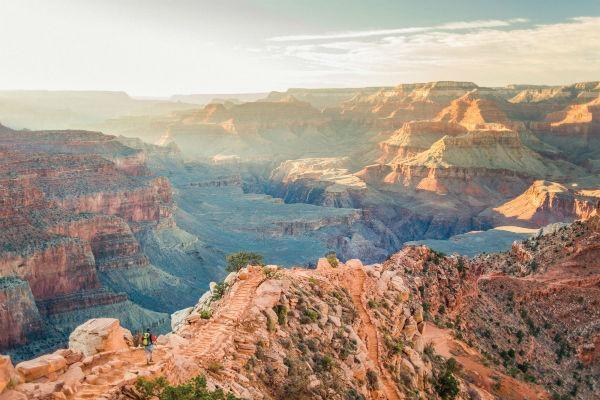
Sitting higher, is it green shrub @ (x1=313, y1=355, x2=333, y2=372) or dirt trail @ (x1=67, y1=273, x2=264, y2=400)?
dirt trail @ (x1=67, y1=273, x2=264, y2=400)

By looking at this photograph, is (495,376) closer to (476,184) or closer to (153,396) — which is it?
(153,396)

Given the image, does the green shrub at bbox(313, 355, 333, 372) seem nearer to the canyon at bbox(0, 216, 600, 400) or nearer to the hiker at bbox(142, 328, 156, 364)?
the canyon at bbox(0, 216, 600, 400)

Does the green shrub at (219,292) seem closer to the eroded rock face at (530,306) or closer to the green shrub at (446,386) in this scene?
the green shrub at (446,386)

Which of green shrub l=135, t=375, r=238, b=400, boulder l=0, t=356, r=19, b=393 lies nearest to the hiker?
green shrub l=135, t=375, r=238, b=400

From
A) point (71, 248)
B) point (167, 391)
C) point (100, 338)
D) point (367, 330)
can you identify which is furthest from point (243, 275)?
point (71, 248)

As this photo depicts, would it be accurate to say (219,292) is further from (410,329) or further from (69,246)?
(69,246)

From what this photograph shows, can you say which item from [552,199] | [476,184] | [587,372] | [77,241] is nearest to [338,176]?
[476,184]
